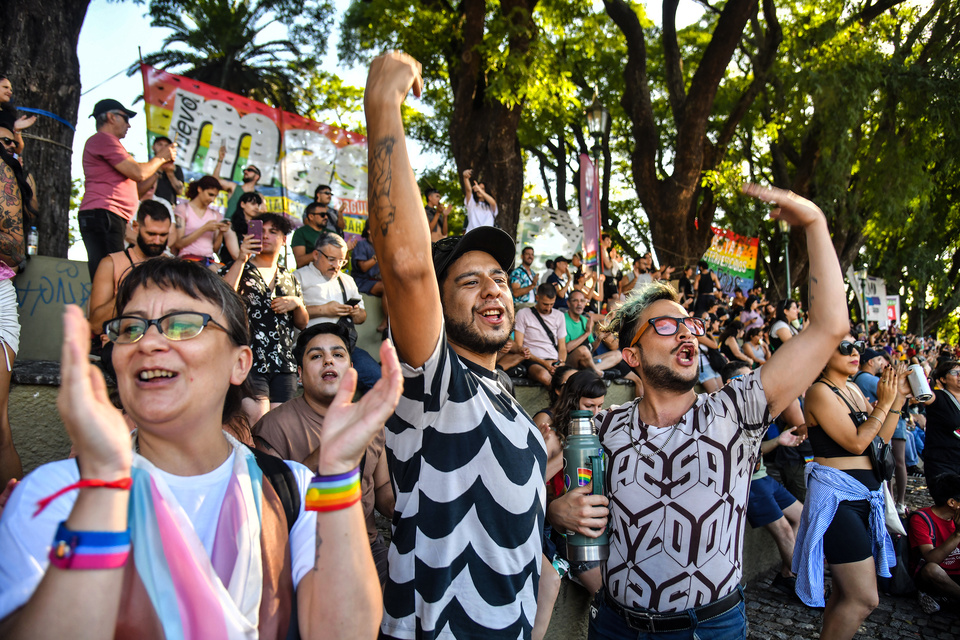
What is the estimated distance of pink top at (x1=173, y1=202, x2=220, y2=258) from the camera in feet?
18.0

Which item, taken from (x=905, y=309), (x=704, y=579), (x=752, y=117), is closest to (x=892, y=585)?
(x=704, y=579)

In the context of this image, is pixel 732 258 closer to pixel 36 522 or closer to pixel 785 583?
pixel 785 583

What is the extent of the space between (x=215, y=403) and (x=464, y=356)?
2.51ft

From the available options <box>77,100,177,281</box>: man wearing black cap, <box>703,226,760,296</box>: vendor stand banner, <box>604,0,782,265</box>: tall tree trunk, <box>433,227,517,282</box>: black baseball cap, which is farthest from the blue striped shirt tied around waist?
<box>703,226,760,296</box>: vendor stand banner

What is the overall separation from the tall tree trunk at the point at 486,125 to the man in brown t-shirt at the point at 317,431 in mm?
7094

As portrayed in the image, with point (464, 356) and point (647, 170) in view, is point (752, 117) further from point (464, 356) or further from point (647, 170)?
point (464, 356)

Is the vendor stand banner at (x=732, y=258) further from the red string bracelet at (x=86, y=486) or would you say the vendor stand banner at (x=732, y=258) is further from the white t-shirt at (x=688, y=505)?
the red string bracelet at (x=86, y=486)

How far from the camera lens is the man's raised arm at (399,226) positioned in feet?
5.19

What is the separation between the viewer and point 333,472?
1341mm

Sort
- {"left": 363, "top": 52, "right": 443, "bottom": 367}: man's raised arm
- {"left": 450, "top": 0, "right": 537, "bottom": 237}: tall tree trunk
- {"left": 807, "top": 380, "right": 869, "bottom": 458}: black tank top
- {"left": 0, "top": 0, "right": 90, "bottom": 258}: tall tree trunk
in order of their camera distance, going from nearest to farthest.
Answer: {"left": 363, "top": 52, "right": 443, "bottom": 367}: man's raised arm → {"left": 807, "top": 380, "right": 869, "bottom": 458}: black tank top → {"left": 0, "top": 0, "right": 90, "bottom": 258}: tall tree trunk → {"left": 450, "top": 0, "right": 537, "bottom": 237}: tall tree trunk

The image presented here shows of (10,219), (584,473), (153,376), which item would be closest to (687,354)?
(584,473)

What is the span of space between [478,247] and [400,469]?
31.0 inches

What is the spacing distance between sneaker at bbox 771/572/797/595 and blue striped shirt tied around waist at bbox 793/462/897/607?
167 centimetres

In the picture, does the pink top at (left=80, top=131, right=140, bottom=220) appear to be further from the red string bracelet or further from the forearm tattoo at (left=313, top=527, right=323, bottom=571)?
the forearm tattoo at (left=313, top=527, right=323, bottom=571)
